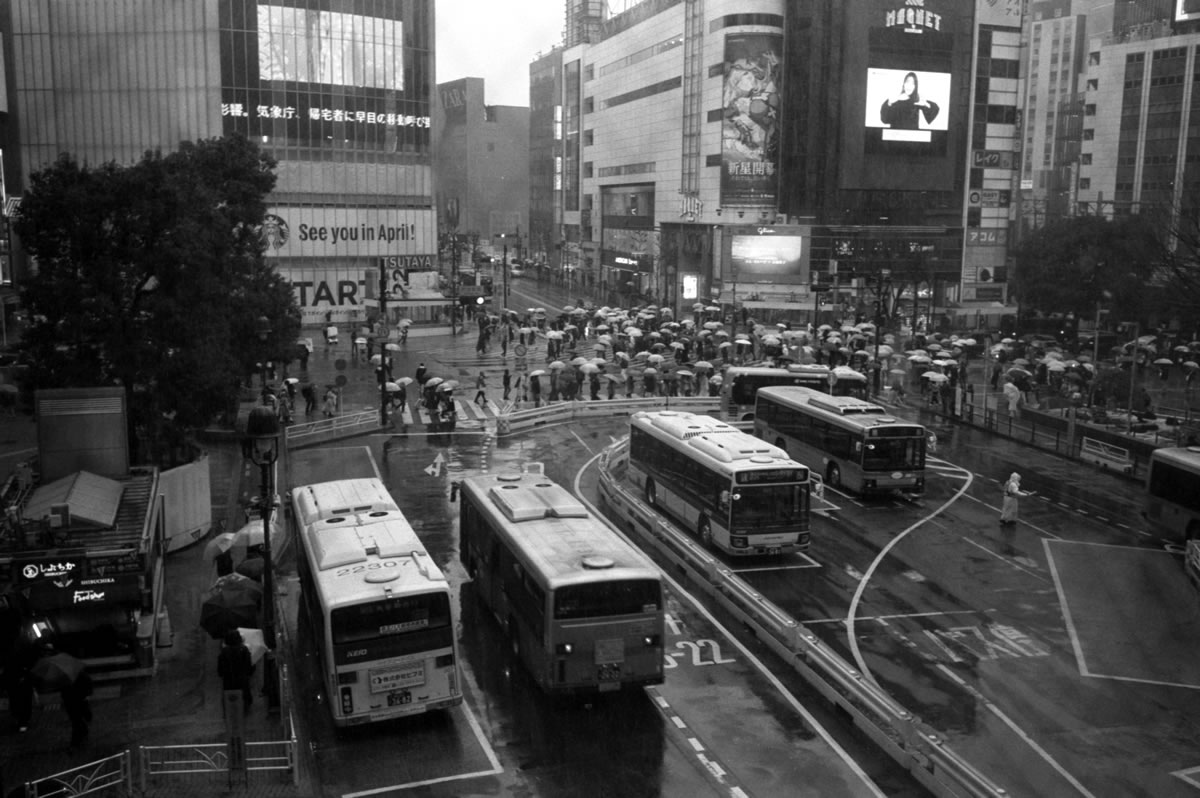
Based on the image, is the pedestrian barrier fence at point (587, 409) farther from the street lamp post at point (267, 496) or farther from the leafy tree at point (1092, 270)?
the leafy tree at point (1092, 270)

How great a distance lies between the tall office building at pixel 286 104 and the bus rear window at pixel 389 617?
56.4 m

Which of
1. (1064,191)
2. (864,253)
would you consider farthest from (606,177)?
(1064,191)

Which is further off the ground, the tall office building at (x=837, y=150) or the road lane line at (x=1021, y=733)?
the tall office building at (x=837, y=150)

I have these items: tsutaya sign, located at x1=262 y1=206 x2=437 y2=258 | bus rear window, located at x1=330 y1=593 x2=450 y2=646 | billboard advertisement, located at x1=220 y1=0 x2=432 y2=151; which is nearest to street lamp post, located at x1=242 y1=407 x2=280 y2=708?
bus rear window, located at x1=330 y1=593 x2=450 y2=646

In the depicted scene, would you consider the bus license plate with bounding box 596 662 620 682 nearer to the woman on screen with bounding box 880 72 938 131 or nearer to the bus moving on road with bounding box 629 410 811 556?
the bus moving on road with bounding box 629 410 811 556

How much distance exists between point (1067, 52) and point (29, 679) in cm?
17270

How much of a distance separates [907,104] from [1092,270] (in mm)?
29093

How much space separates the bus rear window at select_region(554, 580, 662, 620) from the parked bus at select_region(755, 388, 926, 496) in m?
14.9

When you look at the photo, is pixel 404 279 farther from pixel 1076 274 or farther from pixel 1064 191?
pixel 1064 191

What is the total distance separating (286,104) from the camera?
2894 inches

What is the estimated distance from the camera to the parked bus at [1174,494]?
2575cm

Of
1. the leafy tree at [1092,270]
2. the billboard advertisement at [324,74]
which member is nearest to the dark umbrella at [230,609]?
the billboard advertisement at [324,74]

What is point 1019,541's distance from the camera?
86.4ft

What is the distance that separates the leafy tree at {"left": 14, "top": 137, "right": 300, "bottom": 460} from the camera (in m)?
22.4
